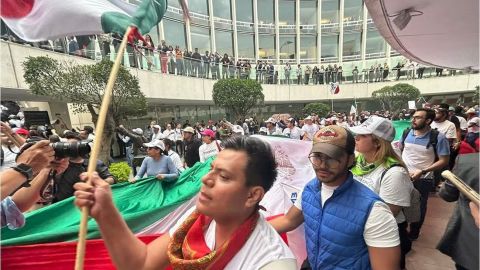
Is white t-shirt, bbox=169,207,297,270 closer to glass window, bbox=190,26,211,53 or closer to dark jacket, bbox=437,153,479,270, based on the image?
dark jacket, bbox=437,153,479,270

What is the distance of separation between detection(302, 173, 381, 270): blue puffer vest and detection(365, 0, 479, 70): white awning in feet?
5.09

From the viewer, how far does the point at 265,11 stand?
102 ft

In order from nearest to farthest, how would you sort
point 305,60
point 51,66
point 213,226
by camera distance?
point 213,226 → point 51,66 → point 305,60

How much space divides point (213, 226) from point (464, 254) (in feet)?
4.63

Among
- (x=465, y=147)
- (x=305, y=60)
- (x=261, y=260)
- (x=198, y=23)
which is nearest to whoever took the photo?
(x=261, y=260)

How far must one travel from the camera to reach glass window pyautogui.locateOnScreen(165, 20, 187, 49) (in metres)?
24.3

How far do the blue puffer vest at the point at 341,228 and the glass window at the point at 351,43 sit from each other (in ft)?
110

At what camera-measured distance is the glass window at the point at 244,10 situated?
29.8m

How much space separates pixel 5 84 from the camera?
8898 millimetres

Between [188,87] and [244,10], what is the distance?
16327 millimetres

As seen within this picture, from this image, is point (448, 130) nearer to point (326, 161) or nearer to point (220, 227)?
point (326, 161)

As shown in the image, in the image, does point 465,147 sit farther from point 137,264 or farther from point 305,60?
point 305,60

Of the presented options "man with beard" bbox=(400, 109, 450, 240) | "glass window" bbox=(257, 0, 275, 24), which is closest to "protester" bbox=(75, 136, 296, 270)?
"man with beard" bbox=(400, 109, 450, 240)

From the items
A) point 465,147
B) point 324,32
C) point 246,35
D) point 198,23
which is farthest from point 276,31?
point 465,147
